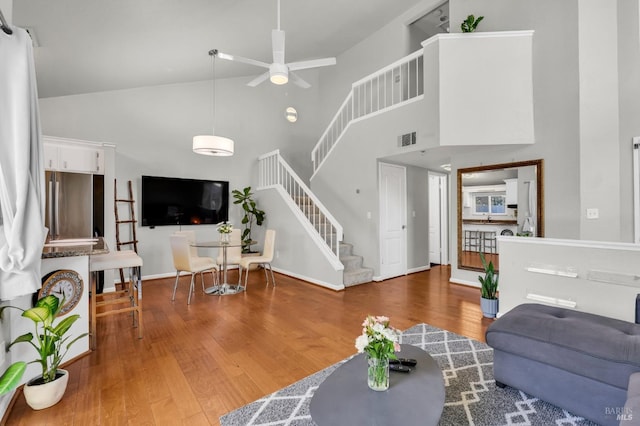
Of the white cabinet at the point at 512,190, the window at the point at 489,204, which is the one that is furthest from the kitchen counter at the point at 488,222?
the white cabinet at the point at 512,190

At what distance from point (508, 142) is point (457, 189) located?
3.80 ft

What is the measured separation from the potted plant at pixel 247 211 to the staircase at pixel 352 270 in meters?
2.01

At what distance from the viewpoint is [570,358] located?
5.60 ft

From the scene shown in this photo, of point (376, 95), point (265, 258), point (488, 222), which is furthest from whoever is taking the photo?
point (376, 95)

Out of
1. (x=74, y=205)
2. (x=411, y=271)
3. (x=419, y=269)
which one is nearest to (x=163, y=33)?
(x=74, y=205)

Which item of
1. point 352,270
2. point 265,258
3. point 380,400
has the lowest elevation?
point 352,270

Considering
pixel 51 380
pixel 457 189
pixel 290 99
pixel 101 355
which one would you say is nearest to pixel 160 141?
pixel 290 99

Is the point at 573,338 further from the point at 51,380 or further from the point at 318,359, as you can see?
the point at 51,380

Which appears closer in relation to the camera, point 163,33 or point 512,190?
point 163,33

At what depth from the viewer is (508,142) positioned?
4.13 metres

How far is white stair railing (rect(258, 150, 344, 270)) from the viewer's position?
5008mm

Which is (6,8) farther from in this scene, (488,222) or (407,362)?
(488,222)

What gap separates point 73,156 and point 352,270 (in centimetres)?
487

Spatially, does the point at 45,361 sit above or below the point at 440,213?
below
